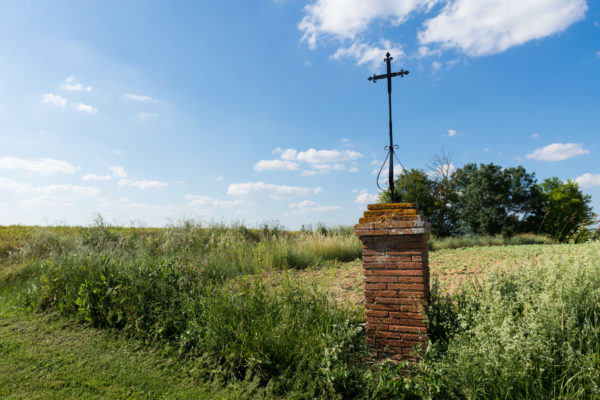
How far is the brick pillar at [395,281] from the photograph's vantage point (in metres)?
3.58

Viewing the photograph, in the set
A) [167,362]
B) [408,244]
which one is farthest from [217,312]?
[408,244]

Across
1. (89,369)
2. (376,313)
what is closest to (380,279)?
(376,313)

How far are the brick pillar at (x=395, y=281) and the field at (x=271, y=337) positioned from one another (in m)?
0.21

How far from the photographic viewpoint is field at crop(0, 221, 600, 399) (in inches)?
111

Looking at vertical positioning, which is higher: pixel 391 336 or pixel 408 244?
pixel 408 244

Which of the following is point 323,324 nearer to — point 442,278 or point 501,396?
point 501,396

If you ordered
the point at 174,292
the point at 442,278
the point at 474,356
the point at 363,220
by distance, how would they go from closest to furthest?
the point at 474,356, the point at 363,220, the point at 174,292, the point at 442,278

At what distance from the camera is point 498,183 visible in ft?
62.3

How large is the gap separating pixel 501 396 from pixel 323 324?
165 cm

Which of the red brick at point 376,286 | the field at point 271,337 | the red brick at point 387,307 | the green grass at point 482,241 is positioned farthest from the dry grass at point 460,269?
the green grass at point 482,241

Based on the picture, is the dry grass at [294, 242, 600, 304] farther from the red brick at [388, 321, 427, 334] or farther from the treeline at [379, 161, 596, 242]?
the treeline at [379, 161, 596, 242]

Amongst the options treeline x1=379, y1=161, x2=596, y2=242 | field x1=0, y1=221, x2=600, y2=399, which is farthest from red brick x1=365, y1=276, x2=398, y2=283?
treeline x1=379, y1=161, x2=596, y2=242

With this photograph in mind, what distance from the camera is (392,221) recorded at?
12.0 ft

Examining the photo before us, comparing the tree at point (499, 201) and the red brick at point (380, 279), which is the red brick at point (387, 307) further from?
the tree at point (499, 201)
